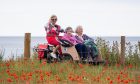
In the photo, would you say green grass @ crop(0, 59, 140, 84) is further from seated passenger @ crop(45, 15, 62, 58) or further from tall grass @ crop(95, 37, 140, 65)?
tall grass @ crop(95, 37, 140, 65)

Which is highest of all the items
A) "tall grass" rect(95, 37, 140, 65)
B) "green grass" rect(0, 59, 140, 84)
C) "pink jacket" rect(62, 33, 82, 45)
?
"pink jacket" rect(62, 33, 82, 45)

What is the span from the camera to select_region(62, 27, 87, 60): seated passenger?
20.0m

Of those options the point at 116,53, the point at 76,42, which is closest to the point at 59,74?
the point at 76,42

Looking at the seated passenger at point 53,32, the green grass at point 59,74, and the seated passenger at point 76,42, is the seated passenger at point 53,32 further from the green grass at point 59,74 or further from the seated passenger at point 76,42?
the green grass at point 59,74

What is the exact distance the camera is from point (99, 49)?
2217 cm

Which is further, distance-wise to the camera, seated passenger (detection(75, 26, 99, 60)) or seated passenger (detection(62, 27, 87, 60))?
seated passenger (detection(75, 26, 99, 60))

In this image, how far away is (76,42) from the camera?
20281 mm

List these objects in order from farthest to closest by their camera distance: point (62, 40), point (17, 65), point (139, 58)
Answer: point (139, 58)
point (62, 40)
point (17, 65)

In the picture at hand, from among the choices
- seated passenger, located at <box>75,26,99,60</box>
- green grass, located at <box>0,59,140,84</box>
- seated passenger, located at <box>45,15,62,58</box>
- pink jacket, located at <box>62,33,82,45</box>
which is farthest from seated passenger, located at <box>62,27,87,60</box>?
green grass, located at <box>0,59,140,84</box>

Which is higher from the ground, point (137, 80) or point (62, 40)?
point (62, 40)

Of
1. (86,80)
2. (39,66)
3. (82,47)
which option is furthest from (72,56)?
(86,80)

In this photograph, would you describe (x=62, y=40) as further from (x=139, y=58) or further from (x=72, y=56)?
(x=139, y=58)

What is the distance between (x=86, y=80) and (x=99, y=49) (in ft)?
23.4

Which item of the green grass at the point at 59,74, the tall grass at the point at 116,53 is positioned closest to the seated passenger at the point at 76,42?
the green grass at the point at 59,74
